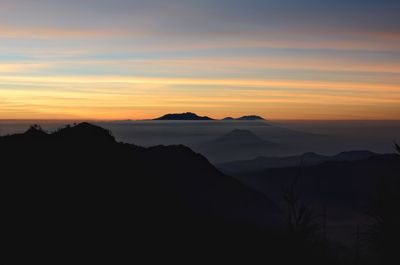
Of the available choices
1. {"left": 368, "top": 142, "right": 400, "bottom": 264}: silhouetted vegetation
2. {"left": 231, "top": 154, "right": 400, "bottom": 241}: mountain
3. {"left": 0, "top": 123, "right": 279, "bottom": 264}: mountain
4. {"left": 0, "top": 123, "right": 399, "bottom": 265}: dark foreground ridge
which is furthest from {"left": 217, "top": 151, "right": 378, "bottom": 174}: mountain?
{"left": 368, "top": 142, "right": 400, "bottom": 264}: silhouetted vegetation

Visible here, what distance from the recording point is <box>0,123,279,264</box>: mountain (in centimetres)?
2317

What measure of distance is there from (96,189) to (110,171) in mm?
3008

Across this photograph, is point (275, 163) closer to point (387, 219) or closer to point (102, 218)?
point (102, 218)

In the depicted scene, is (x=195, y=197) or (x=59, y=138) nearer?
(x=59, y=138)

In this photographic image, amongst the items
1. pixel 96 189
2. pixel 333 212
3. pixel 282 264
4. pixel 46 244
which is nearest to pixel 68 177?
pixel 96 189

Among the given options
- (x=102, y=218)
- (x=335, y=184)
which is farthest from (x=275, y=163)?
(x=102, y=218)

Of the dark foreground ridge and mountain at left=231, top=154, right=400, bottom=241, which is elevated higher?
the dark foreground ridge

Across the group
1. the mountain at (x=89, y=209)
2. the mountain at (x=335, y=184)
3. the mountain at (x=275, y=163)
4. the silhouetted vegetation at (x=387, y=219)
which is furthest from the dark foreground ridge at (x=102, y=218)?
the mountain at (x=275, y=163)

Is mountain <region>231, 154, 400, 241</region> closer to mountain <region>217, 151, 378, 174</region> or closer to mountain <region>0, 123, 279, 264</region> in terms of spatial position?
mountain <region>217, 151, 378, 174</region>

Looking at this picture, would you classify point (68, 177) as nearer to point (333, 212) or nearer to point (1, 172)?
point (1, 172)

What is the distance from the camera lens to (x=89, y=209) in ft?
85.3

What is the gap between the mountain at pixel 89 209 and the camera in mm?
23172

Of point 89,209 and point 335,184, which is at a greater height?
point 89,209

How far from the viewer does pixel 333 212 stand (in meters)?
74.2
